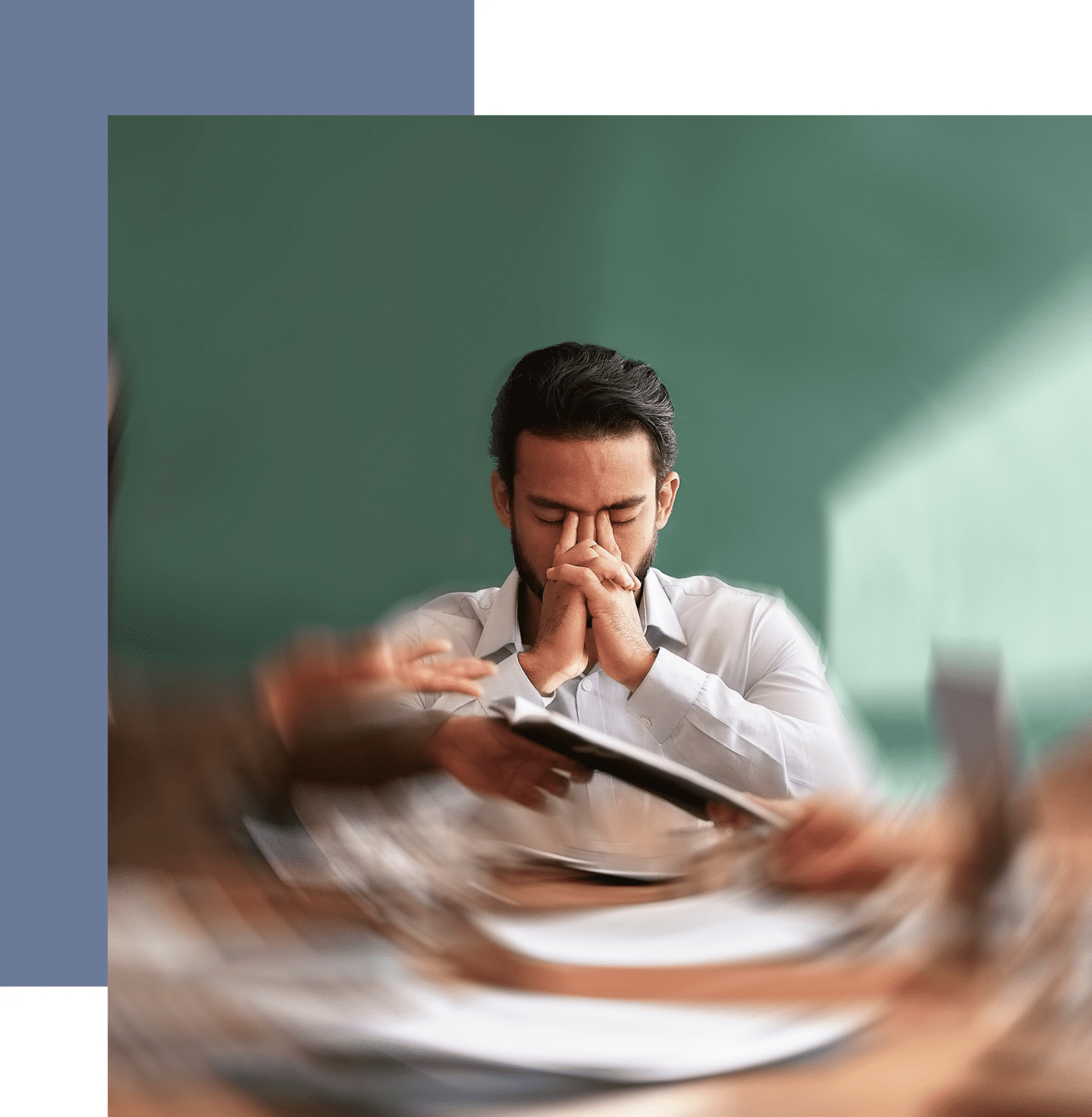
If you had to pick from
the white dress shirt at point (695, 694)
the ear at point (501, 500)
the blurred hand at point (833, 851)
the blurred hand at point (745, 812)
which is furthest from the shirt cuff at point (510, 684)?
the blurred hand at point (833, 851)

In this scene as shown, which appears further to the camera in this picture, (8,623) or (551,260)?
(8,623)

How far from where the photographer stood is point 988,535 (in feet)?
6.14

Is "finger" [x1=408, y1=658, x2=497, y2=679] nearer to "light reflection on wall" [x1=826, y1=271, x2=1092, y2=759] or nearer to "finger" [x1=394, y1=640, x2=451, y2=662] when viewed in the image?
"finger" [x1=394, y1=640, x2=451, y2=662]

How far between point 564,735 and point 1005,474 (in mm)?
852

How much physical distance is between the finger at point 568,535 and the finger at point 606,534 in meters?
0.04

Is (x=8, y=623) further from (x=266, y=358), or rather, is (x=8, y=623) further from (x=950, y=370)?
(x=950, y=370)

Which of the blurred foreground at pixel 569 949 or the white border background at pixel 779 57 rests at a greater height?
the white border background at pixel 779 57

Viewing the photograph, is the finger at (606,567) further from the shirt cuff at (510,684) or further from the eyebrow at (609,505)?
the shirt cuff at (510,684)

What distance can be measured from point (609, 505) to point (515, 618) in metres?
0.24

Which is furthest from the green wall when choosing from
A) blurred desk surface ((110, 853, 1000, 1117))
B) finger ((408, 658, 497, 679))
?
blurred desk surface ((110, 853, 1000, 1117))

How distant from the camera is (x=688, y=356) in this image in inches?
72.2

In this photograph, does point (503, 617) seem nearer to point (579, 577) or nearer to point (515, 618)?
point (515, 618)

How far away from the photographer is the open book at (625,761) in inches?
71.1

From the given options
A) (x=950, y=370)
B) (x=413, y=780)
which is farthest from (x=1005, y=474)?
(x=413, y=780)
